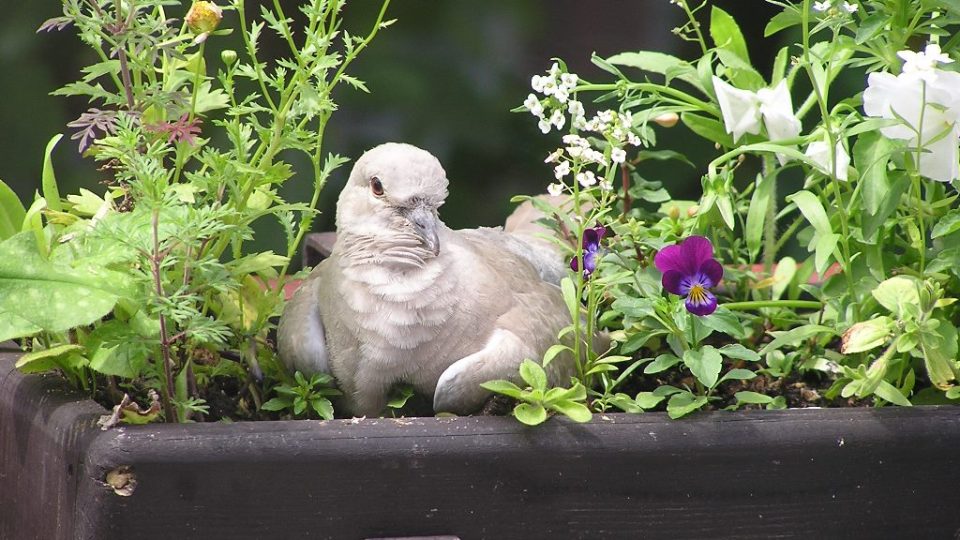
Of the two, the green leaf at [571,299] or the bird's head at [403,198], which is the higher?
the bird's head at [403,198]

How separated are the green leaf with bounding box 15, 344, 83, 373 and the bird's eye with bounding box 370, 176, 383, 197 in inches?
15.0

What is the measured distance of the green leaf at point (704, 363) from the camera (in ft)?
4.34

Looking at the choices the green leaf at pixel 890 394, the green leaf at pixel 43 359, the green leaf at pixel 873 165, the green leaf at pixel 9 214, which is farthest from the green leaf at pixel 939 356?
the green leaf at pixel 9 214

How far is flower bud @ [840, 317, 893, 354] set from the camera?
136 centimetres

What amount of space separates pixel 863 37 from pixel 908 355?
1.32 ft

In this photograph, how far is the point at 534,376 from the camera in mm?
1288

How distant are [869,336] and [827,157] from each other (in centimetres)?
23

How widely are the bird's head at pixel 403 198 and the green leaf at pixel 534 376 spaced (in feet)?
0.59

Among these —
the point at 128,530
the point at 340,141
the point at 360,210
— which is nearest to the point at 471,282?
the point at 360,210

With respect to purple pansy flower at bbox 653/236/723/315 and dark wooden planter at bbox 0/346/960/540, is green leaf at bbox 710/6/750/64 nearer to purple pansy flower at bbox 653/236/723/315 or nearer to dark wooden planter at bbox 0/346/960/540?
purple pansy flower at bbox 653/236/723/315

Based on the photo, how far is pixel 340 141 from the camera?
113 inches

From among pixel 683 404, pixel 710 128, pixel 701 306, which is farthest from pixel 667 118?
pixel 683 404

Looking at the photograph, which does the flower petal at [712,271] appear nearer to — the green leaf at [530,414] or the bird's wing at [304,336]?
the green leaf at [530,414]

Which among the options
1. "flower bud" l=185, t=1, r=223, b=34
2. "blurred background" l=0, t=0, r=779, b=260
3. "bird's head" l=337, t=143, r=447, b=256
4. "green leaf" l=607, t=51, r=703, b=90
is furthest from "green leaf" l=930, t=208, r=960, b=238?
"blurred background" l=0, t=0, r=779, b=260
